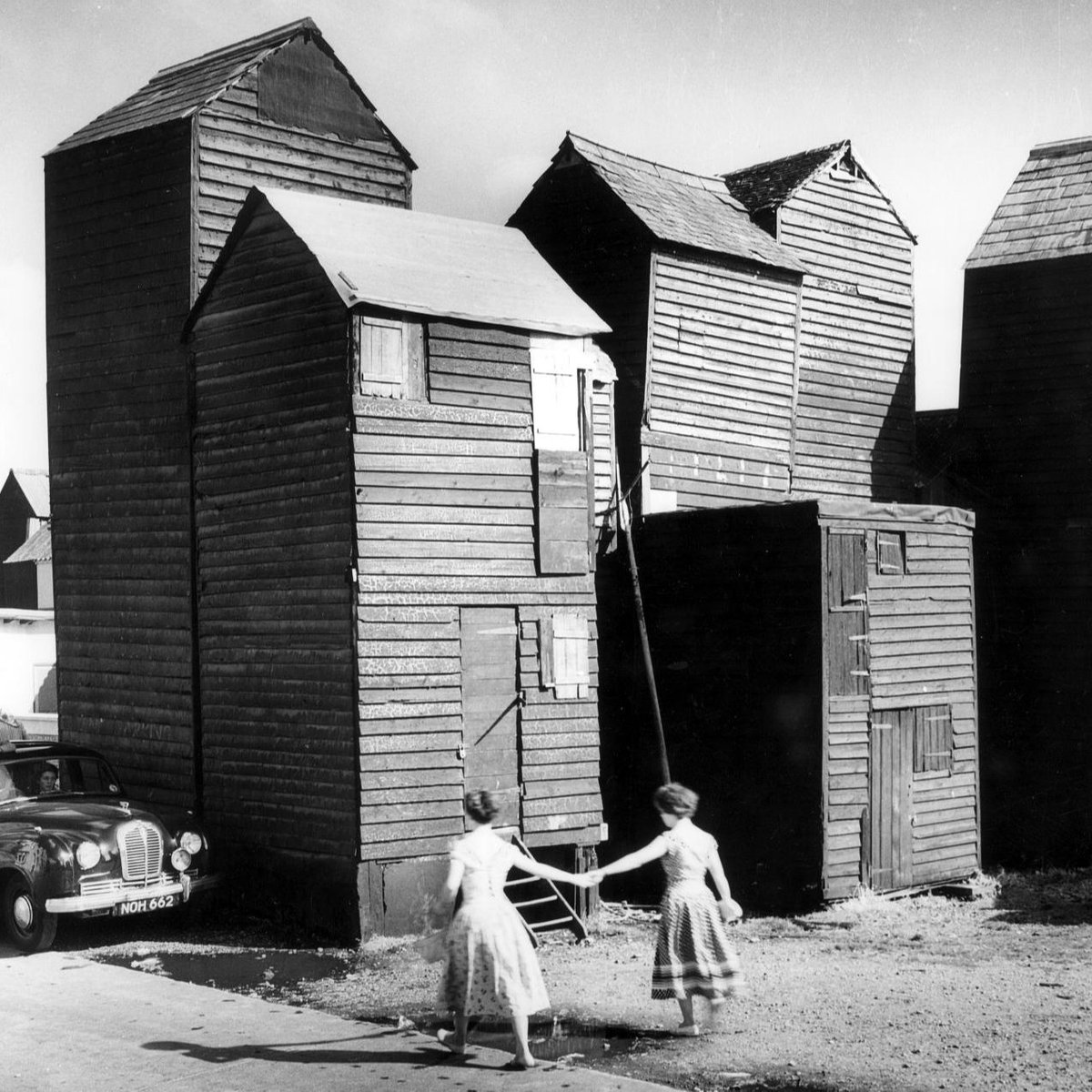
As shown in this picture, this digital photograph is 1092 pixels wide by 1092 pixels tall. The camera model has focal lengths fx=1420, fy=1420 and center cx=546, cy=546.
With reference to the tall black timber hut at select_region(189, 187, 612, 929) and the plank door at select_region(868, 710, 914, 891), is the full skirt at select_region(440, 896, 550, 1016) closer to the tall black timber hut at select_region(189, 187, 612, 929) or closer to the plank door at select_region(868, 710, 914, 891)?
the tall black timber hut at select_region(189, 187, 612, 929)

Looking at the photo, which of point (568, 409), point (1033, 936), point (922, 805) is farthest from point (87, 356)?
point (1033, 936)

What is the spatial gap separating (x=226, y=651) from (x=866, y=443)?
1146cm

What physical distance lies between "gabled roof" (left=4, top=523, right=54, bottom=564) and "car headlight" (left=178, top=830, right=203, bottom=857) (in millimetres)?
35460

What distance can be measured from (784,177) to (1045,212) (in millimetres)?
4352

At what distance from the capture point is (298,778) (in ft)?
48.5

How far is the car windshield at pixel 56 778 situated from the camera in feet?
48.0

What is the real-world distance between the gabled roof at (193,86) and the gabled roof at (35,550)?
3085 cm

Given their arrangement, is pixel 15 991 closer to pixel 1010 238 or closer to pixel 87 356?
pixel 87 356

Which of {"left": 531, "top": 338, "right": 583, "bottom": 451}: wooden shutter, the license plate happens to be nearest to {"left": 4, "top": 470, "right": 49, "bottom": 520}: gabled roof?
{"left": 531, "top": 338, "right": 583, "bottom": 451}: wooden shutter

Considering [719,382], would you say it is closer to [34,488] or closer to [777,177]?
[777,177]

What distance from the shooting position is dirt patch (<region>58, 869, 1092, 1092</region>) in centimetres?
891

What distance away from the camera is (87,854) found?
43.4 feet

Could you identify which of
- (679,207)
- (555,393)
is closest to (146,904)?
(555,393)

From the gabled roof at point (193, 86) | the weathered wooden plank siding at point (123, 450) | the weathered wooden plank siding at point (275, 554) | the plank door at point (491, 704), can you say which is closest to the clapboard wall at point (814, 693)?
the plank door at point (491, 704)
